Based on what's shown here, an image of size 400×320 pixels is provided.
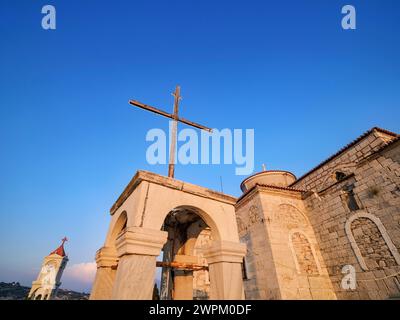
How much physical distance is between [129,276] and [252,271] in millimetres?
9298

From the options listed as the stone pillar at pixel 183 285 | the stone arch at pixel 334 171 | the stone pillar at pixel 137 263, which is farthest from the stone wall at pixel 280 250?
the stone pillar at pixel 137 263

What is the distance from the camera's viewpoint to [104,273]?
3684 millimetres

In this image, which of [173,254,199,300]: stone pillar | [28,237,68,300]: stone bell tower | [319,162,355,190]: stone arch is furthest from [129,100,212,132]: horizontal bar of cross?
[28,237,68,300]: stone bell tower

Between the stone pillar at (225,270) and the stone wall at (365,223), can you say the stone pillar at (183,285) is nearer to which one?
the stone pillar at (225,270)

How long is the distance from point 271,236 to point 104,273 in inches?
324

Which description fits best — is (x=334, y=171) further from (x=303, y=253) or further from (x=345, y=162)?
(x=303, y=253)

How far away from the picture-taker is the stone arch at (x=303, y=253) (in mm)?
9602

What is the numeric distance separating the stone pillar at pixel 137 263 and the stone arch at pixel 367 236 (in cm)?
976

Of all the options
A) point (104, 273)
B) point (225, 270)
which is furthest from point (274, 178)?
point (104, 273)

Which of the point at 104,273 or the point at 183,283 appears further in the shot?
the point at 183,283

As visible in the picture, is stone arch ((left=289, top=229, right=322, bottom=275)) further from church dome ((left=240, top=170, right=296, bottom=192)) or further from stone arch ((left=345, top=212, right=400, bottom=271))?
church dome ((left=240, top=170, right=296, bottom=192))

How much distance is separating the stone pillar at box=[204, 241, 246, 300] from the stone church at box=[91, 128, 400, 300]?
1cm

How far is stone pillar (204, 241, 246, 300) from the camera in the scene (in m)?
3.11
